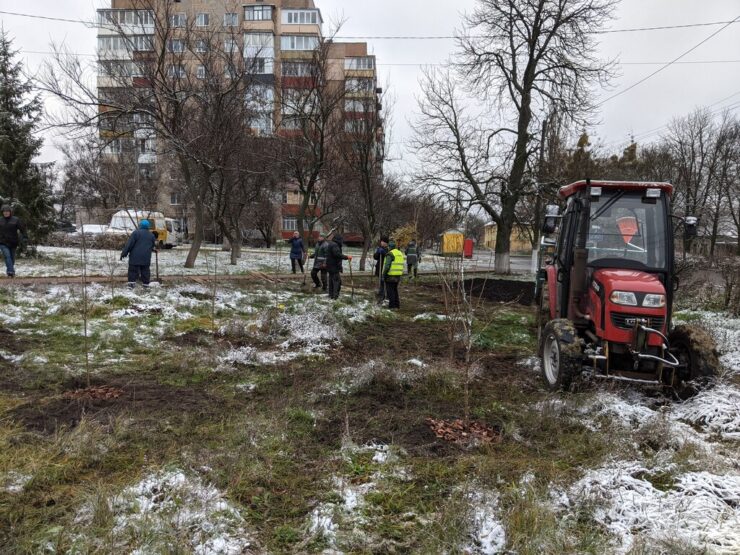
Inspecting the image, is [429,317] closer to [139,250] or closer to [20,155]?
[139,250]

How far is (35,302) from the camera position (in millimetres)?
9125

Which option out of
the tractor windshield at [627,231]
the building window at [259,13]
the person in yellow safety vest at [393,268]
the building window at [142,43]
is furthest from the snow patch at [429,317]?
the building window at [259,13]

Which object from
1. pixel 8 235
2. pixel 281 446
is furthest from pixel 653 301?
pixel 8 235

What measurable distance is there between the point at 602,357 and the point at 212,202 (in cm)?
2215

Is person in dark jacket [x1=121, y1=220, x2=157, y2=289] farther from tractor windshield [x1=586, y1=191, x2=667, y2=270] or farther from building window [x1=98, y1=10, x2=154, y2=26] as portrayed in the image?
tractor windshield [x1=586, y1=191, x2=667, y2=270]

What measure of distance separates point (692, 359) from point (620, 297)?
1085mm

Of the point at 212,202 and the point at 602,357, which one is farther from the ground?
the point at 212,202

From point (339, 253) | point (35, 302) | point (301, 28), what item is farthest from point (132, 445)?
point (301, 28)

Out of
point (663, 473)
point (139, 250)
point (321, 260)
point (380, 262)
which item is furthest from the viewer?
point (380, 262)

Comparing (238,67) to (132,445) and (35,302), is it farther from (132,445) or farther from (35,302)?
(132,445)

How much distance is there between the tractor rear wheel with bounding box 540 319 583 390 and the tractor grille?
0.46 meters

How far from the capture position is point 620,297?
5293 mm

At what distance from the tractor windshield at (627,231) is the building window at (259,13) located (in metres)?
53.5

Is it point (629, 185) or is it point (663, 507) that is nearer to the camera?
point (663, 507)
